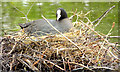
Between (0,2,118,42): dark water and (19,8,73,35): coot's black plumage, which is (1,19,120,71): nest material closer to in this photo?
(19,8,73,35): coot's black plumage

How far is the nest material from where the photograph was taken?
361cm

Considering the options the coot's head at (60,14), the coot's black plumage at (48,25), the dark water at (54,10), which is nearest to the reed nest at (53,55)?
the coot's black plumage at (48,25)

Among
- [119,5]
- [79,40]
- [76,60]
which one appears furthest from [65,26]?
[119,5]

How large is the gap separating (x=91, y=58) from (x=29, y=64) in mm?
998

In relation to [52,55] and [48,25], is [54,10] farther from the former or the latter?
[52,55]

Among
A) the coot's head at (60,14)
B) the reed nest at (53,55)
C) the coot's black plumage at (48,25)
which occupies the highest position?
the coot's head at (60,14)

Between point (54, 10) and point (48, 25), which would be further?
point (54, 10)

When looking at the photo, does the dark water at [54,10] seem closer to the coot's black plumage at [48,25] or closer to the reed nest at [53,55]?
the coot's black plumage at [48,25]

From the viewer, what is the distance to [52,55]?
376 centimetres

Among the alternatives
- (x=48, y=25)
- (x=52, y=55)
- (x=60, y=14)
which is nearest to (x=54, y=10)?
(x=60, y=14)

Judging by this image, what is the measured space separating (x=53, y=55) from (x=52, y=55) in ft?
0.06

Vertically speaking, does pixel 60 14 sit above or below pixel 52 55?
above

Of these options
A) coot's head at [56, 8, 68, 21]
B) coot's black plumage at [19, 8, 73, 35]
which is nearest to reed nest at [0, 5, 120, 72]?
coot's black plumage at [19, 8, 73, 35]

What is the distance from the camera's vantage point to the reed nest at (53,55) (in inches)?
142
